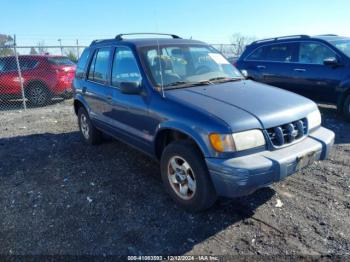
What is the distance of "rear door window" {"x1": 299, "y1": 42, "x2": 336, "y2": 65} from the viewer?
7145 mm

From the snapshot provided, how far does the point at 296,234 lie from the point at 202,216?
947 millimetres

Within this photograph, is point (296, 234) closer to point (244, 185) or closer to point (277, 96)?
point (244, 185)

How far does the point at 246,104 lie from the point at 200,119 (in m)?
0.57

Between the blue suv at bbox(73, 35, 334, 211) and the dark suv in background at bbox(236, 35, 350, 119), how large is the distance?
9.94 feet

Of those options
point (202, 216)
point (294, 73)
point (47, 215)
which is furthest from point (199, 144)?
point (294, 73)

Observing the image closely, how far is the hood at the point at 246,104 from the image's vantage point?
123 inches

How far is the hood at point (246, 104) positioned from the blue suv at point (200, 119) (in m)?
0.01

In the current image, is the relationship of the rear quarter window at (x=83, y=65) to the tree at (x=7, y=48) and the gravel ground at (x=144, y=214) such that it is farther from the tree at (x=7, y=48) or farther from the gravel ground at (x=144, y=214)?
the tree at (x=7, y=48)

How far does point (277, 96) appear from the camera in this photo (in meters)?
3.75

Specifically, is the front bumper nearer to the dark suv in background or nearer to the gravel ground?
the gravel ground

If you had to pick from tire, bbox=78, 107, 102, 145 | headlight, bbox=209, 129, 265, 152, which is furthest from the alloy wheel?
tire, bbox=78, 107, 102, 145

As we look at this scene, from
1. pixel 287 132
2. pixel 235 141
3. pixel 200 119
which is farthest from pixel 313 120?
pixel 200 119

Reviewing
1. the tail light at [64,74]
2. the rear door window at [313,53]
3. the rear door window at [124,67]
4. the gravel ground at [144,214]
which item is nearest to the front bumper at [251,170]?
the gravel ground at [144,214]

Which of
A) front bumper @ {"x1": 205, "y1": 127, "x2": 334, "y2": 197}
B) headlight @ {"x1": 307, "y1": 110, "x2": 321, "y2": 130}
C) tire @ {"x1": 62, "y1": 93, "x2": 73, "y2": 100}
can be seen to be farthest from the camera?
tire @ {"x1": 62, "y1": 93, "x2": 73, "y2": 100}
